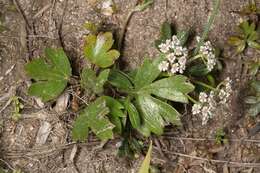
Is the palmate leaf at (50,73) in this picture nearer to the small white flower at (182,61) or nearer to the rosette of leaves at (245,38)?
the small white flower at (182,61)

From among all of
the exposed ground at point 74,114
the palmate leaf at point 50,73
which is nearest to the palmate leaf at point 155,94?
the exposed ground at point 74,114

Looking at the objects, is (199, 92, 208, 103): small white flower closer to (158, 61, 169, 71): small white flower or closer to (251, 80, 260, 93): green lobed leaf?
(158, 61, 169, 71): small white flower

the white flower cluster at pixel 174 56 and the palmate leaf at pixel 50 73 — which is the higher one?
the white flower cluster at pixel 174 56

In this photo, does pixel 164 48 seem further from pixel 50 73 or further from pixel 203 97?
pixel 50 73

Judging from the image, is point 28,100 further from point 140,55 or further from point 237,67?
point 237,67

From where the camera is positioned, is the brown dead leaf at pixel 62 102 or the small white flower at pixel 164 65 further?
the brown dead leaf at pixel 62 102

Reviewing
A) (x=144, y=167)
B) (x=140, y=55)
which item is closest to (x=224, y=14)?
(x=140, y=55)
